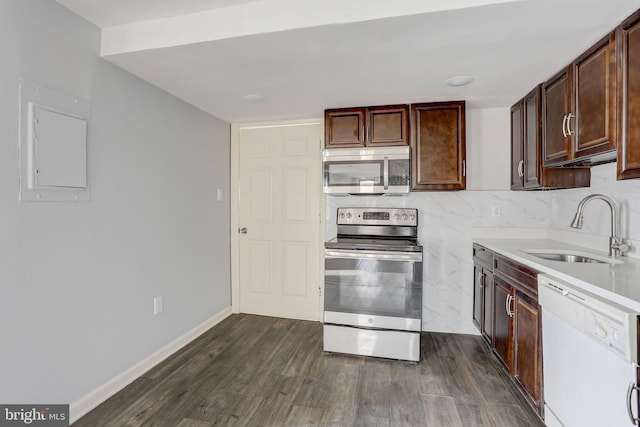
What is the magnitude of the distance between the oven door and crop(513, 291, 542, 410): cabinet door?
26.2 inches

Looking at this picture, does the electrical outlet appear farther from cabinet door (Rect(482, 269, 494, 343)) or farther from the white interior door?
cabinet door (Rect(482, 269, 494, 343))

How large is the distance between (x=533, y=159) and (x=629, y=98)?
992mm

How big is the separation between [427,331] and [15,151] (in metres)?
3.26

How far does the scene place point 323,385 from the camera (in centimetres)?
220

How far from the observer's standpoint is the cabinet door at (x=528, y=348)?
68.2 inches

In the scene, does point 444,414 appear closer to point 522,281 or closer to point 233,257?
point 522,281

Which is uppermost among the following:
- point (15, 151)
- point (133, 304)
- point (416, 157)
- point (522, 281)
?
point (416, 157)

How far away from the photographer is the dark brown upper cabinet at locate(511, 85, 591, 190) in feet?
7.65

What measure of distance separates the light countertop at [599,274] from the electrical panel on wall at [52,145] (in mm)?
2541

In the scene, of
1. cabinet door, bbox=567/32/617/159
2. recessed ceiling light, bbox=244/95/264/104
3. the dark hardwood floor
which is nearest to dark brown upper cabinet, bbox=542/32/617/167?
cabinet door, bbox=567/32/617/159

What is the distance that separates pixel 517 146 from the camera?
9.05 feet

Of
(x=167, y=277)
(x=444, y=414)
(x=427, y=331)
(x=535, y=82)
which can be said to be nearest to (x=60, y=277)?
(x=167, y=277)

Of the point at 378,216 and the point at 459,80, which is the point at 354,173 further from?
the point at 459,80

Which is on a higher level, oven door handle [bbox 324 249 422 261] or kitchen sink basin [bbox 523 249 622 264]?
kitchen sink basin [bbox 523 249 622 264]
